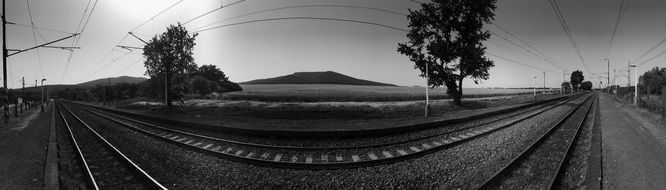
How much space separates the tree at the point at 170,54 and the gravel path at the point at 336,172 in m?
31.1

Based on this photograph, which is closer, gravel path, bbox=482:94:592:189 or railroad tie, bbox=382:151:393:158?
gravel path, bbox=482:94:592:189

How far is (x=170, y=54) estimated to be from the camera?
42188 millimetres

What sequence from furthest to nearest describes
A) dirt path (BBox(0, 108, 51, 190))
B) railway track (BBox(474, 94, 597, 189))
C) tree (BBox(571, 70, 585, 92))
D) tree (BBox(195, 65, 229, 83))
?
tree (BBox(571, 70, 585, 92)), tree (BBox(195, 65, 229, 83)), dirt path (BBox(0, 108, 51, 190)), railway track (BBox(474, 94, 597, 189))

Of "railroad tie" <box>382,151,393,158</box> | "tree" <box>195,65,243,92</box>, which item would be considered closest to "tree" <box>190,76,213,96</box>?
"tree" <box>195,65,243,92</box>

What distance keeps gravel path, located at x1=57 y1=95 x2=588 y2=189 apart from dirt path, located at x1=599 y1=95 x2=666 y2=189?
2735 millimetres

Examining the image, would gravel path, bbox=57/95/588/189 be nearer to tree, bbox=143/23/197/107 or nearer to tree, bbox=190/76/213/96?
tree, bbox=143/23/197/107

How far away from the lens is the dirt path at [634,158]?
348 inches

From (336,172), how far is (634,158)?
9.89 m

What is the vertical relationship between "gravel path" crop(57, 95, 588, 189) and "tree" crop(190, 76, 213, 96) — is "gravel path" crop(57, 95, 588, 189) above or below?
below

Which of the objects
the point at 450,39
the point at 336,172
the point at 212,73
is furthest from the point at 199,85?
the point at 336,172

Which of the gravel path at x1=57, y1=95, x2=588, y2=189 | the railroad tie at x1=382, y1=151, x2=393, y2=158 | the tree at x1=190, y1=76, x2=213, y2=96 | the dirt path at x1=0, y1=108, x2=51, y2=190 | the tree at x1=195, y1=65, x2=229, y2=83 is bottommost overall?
the dirt path at x1=0, y1=108, x2=51, y2=190

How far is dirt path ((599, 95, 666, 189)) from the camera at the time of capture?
8835mm

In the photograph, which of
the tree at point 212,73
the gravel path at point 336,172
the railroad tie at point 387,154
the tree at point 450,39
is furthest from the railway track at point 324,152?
the tree at point 212,73

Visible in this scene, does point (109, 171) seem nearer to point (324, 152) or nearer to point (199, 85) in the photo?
point (324, 152)
